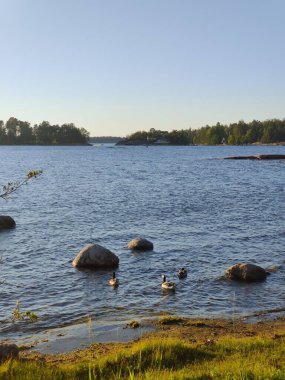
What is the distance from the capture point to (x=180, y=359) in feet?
42.2

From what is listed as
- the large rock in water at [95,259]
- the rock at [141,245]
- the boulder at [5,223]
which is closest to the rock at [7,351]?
the large rock in water at [95,259]

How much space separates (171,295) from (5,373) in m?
12.4

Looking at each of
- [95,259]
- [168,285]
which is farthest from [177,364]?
[95,259]

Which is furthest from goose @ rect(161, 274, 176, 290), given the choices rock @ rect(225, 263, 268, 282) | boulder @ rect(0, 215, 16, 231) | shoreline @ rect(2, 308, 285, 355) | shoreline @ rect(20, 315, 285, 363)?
boulder @ rect(0, 215, 16, 231)

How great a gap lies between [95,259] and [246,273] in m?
8.38

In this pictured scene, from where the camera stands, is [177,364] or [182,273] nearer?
[177,364]

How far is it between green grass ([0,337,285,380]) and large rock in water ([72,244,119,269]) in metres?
12.2

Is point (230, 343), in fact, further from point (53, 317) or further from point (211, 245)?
point (211, 245)

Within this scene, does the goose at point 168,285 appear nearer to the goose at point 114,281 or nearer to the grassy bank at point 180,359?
the goose at point 114,281

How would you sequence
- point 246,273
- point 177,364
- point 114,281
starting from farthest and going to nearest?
point 246,273, point 114,281, point 177,364

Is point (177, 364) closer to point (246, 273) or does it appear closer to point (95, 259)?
point (246, 273)

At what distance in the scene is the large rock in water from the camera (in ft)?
86.7

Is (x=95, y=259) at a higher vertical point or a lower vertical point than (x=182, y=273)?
higher

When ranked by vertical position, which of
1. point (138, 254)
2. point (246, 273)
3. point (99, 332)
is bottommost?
point (99, 332)
